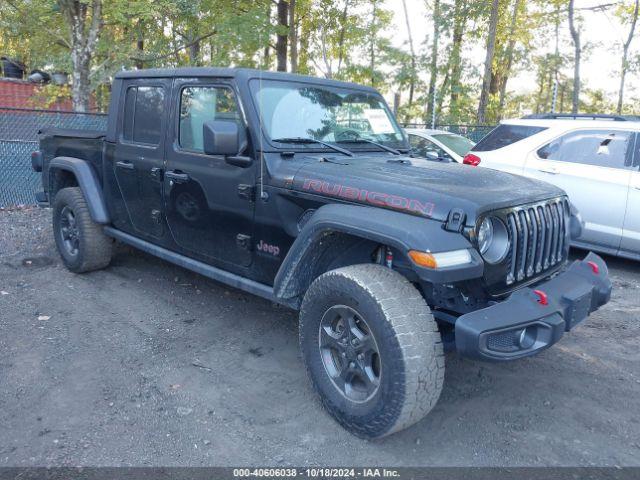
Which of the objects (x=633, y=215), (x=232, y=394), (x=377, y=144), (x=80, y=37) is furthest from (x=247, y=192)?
(x=80, y=37)

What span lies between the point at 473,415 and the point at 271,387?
1237 mm

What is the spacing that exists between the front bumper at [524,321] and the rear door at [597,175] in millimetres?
3453

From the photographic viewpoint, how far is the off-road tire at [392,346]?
101 inches

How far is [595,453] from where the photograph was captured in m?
2.81

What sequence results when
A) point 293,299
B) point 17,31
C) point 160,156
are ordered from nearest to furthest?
point 293,299 → point 160,156 → point 17,31

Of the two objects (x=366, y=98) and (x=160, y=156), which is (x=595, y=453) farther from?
(x=160, y=156)

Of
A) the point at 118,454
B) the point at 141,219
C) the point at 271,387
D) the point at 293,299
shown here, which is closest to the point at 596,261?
the point at 293,299

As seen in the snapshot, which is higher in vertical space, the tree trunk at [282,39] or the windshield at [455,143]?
the tree trunk at [282,39]

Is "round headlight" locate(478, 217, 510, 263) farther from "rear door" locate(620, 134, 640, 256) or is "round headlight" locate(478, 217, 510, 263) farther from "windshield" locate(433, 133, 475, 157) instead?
"windshield" locate(433, 133, 475, 157)

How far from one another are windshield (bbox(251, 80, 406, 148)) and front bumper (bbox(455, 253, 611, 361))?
5.65 feet

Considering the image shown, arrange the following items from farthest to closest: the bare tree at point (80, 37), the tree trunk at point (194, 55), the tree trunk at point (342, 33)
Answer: the tree trunk at point (342, 33) → the tree trunk at point (194, 55) → the bare tree at point (80, 37)

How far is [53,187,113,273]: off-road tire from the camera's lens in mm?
5141

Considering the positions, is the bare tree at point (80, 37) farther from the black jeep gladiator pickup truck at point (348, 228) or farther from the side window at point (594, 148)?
the side window at point (594, 148)

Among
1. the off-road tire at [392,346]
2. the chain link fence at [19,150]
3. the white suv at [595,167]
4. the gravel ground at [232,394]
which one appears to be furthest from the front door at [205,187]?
the chain link fence at [19,150]
